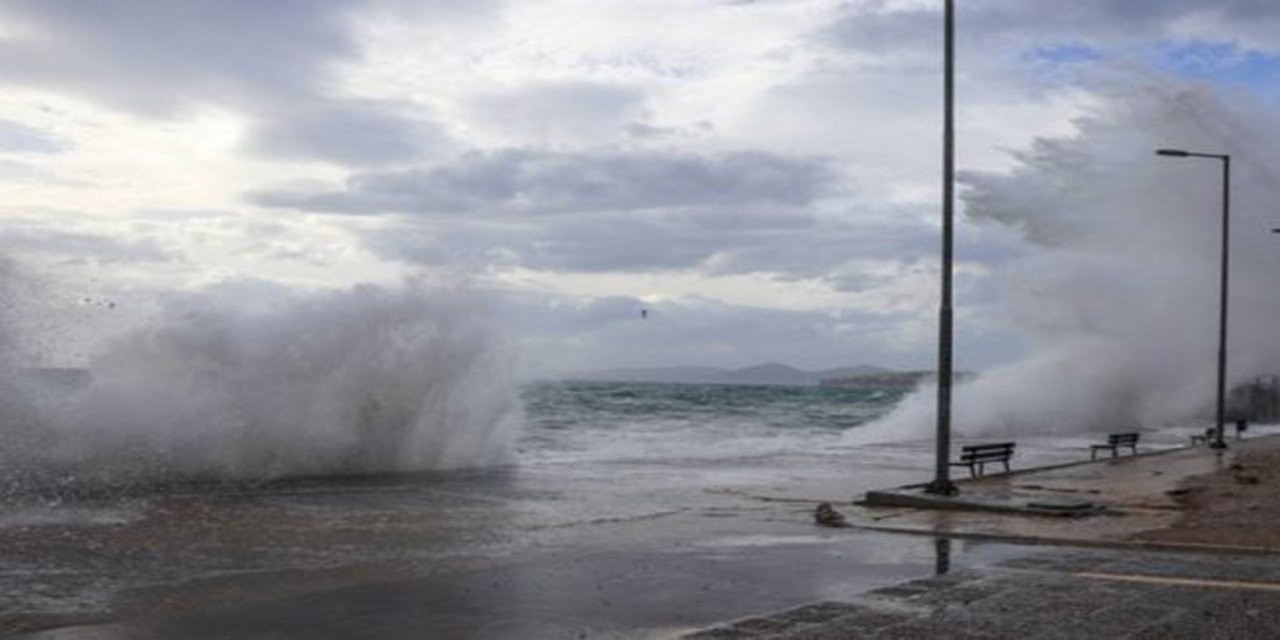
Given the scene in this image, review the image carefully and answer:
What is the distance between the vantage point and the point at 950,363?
18.2 metres

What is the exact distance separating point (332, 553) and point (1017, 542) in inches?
280

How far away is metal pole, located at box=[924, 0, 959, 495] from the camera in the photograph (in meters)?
18.0

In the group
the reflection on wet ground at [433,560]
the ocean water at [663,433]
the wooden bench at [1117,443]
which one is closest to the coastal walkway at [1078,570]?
the reflection on wet ground at [433,560]

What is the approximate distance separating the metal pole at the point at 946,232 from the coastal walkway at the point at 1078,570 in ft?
2.81

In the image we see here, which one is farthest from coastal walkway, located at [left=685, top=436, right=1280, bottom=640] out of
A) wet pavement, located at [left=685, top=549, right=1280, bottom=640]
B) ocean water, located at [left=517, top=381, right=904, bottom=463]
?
ocean water, located at [left=517, top=381, right=904, bottom=463]

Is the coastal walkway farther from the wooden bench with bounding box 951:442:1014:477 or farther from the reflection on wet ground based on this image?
the wooden bench with bounding box 951:442:1014:477

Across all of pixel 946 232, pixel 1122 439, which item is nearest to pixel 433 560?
pixel 946 232

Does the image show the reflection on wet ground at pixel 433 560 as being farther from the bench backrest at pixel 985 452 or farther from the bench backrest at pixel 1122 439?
the bench backrest at pixel 1122 439

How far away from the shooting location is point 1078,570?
11133mm

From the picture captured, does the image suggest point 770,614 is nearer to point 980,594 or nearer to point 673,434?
point 980,594

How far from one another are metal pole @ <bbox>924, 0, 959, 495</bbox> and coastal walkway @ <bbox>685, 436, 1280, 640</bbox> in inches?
33.8

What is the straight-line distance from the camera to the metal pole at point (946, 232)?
18000 millimetres

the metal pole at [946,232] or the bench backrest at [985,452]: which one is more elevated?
the metal pole at [946,232]

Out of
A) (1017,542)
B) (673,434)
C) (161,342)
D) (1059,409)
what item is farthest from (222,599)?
Result: (1059,409)
